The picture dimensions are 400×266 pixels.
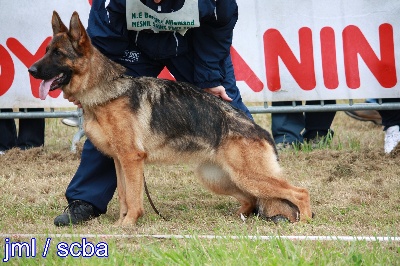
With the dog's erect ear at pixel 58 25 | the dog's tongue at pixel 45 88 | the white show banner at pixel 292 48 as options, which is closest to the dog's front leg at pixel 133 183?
the dog's tongue at pixel 45 88

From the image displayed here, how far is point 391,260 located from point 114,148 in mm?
2030

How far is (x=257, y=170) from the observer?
19.2 ft

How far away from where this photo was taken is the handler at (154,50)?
229 inches

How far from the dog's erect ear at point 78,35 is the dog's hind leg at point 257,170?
46.1 inches

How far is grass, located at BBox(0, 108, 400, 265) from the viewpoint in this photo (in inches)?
187

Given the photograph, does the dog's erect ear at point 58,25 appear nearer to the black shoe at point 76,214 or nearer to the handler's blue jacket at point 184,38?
the handler's blue jacket at point 184,38

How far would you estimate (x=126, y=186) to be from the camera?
578cm

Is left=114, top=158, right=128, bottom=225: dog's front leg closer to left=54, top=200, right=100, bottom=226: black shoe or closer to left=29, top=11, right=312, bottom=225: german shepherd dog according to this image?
left=29, top=11, right=312, bottom=225: german shepherd dog

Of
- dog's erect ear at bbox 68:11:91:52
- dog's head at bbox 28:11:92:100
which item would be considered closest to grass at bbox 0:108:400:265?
dog's head at bbox 28:11:92:100

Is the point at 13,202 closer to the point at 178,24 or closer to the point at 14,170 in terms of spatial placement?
the point at 14,170

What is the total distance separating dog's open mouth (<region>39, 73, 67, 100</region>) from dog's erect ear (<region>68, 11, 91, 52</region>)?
22 cm

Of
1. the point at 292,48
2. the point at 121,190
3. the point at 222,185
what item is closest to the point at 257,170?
the point at 222,185

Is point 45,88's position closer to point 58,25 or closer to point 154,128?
point 58,25

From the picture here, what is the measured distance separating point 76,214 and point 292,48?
3.35 meters
